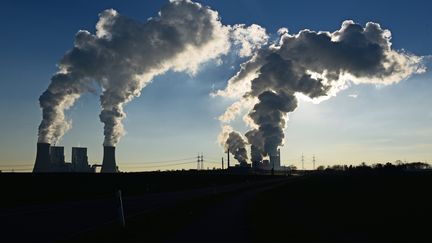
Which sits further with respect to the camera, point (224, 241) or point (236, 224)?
point (236, 224)

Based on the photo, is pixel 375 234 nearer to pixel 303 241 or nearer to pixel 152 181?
pixel 303 241

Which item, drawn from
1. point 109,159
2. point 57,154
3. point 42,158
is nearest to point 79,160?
point 57,154

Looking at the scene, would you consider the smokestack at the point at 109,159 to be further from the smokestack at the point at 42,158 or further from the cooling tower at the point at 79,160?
the cooling tower at the point at 79,160

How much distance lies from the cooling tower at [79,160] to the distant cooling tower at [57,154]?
25.5m

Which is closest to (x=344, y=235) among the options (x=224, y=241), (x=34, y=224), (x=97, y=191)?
(x=224, y=241)

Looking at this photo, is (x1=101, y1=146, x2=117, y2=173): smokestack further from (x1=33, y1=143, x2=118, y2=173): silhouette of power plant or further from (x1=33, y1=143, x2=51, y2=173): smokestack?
(x1=33, y1=143, x2=51, y2=173): smokestack

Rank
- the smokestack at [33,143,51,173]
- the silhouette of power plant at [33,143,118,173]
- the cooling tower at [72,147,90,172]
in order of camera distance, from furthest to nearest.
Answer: the cooling tower at [72,147,90,172], the silhouette of power plant at [33,143,118,173], the smokestack at [33,143,51,173]

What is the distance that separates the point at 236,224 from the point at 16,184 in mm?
31827

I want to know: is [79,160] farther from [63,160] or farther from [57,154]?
[57,154]

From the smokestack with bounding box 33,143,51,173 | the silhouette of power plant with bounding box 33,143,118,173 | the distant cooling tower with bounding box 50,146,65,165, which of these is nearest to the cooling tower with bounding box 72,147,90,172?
the silhouette of power plant with bounding box 33,143,118,173

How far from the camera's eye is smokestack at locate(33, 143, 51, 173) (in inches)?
4163

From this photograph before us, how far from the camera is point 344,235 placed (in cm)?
1714

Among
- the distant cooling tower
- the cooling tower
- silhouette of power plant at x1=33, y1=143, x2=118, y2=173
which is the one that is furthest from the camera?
the cooling tower

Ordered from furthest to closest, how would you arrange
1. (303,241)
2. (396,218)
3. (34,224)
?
(396,218), (34,224), (303,241)
